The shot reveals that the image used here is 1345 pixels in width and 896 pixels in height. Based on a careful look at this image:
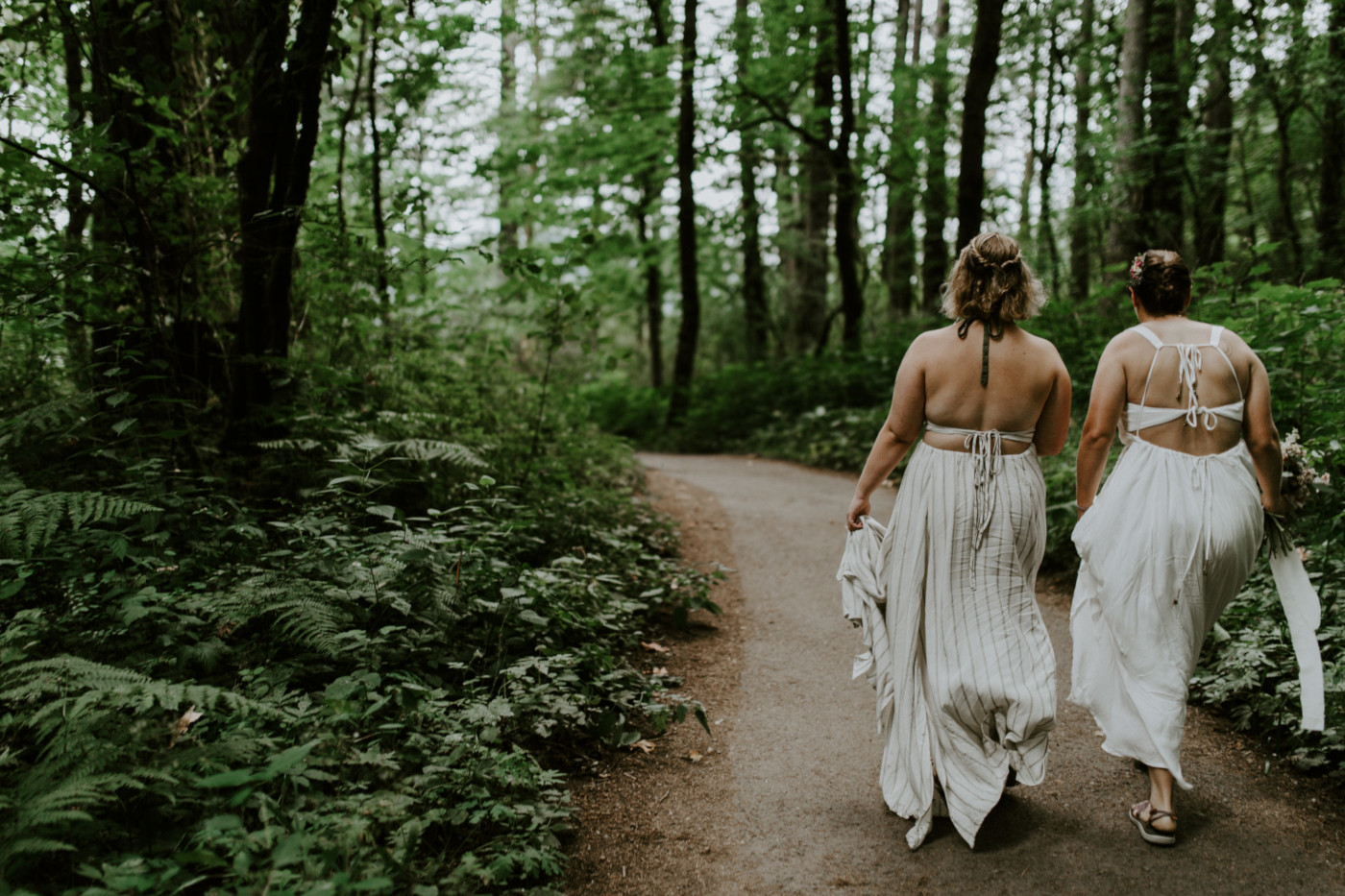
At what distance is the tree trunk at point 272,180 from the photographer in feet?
17.8

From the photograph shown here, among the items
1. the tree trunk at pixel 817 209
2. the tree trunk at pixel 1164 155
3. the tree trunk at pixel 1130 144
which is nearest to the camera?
the tree trunk at pixel 1164 155

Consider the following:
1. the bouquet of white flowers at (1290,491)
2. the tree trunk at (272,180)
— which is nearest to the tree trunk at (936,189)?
the tree trunk at (272,180)

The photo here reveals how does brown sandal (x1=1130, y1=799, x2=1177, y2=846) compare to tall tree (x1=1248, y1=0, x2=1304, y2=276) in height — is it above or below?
below

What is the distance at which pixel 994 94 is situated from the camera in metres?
22.9

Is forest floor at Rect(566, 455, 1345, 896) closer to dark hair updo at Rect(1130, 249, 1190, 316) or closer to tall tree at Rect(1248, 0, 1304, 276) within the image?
dark hair updo at Rect(1130, 249, 1190, 316)

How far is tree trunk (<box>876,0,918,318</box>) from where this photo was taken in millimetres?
16156

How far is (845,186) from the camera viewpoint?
15758 mm

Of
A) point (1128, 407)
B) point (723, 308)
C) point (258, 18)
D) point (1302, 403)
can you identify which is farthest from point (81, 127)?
point (723, 308)

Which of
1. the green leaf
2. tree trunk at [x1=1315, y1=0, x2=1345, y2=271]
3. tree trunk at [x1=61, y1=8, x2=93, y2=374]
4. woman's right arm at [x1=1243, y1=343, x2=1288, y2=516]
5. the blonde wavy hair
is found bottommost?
the green leaf

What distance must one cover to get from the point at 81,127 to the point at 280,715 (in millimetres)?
4106

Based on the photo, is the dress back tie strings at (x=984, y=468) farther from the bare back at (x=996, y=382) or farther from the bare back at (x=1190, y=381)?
the bare back at (x=1190, y=381)

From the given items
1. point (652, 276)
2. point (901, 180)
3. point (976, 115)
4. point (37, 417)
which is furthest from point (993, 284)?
point (652, 276)

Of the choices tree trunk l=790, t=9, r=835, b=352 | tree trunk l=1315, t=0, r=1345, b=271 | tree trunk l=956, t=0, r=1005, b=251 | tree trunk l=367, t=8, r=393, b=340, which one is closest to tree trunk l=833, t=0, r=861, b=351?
tree trunk l=790, t=9, r=835, b=352

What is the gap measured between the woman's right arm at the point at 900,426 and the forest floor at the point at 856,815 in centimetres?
133
